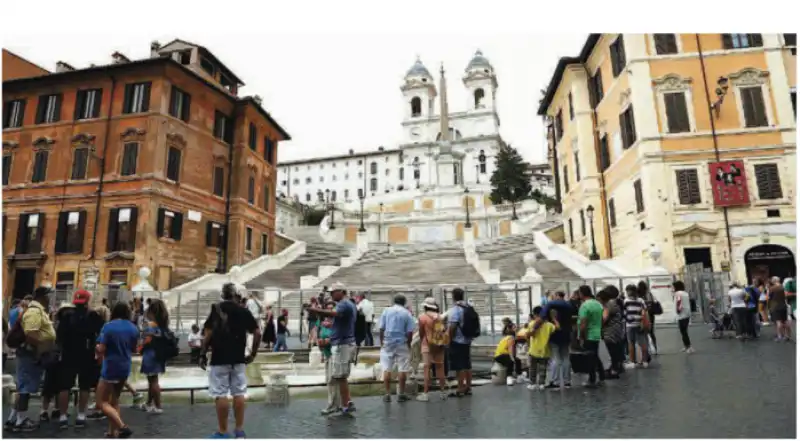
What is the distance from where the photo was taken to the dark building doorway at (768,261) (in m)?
20.0

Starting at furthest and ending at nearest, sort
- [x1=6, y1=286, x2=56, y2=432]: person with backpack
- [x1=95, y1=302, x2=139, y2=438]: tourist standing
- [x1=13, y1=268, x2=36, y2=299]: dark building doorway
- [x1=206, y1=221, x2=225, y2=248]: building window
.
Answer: [x1=206, y1=221, x2=225, y2=248]: building window → [x1=13, y1=268, x2=36, y2=299]: dark building doorway → [x1=6, y1=286, x2=56, y2=432]: person with backpack → [x1=95, y1=302, x2=139, y2=438]: tourist standing

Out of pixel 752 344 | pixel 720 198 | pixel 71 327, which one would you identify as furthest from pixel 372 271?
pixel 71 327

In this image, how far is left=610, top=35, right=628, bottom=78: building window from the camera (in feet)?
77.3

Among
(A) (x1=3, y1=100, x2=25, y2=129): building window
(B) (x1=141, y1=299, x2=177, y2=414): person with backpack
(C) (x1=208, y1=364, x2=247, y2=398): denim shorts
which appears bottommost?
(C) (x1=208, y1=364, x2=247, y2=398): denim shorts

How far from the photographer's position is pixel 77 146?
26812 mm

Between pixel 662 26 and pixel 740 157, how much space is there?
55.5 feet

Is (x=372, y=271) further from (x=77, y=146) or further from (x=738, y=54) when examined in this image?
(x=738, y=54)

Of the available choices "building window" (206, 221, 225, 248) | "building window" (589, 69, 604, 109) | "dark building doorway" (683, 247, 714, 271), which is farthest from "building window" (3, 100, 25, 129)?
"dark building doorway" (683, 247, 714, 271)

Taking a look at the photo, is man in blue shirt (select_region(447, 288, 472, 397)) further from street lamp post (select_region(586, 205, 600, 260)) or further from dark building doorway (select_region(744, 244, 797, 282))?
street lamp post (select_region(586, 205, 600, 260))

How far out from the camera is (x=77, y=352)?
6617 mm

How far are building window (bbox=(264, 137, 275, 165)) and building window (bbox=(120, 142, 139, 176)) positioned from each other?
29.9ft

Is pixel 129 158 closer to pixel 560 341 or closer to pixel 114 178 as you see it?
pixel 114 178

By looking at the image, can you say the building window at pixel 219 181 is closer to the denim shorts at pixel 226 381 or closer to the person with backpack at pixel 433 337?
the person with backpack at pixel 433 337

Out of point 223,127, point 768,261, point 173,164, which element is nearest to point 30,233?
point 173,164
